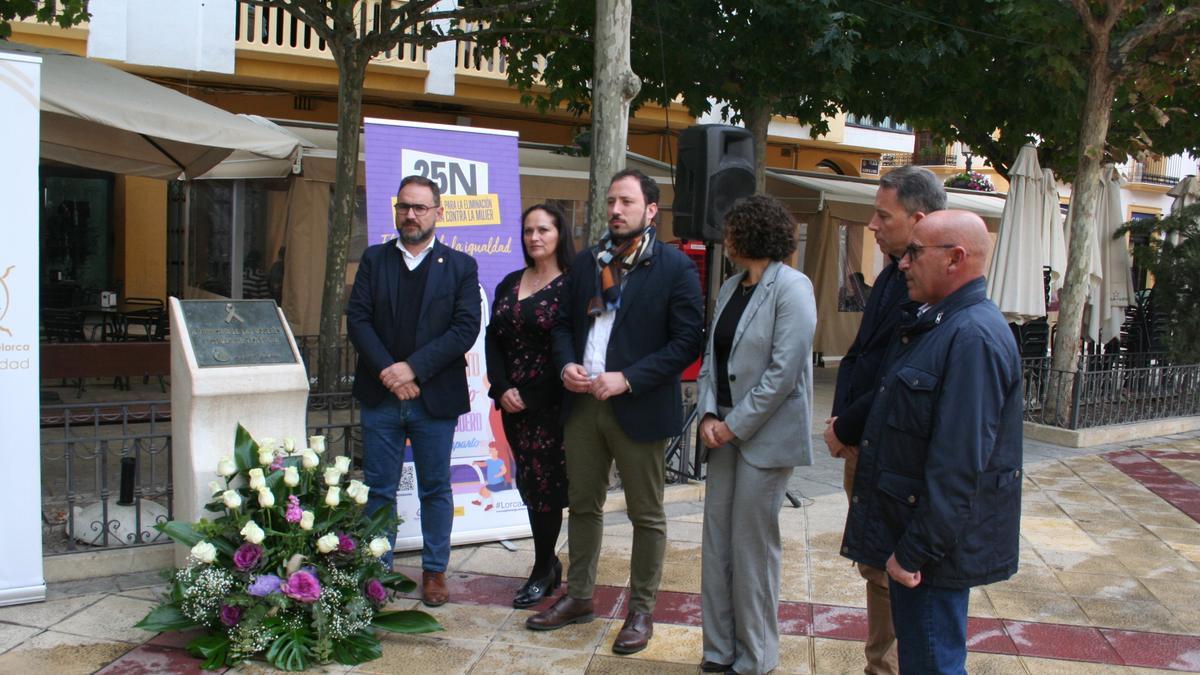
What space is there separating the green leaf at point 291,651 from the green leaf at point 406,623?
1.07 feet

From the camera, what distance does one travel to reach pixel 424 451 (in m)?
4.77

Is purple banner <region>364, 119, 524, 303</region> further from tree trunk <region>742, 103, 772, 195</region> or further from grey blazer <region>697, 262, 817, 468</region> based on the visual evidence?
tree trunk <region>742, 103, 772, 195</region>

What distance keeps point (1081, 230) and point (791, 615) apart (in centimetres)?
714

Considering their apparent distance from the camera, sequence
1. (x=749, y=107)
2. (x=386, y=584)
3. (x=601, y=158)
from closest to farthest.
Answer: (x=386, y=584) → (x=601, y=158) → (x=749, y=107)

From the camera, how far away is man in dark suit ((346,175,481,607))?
4.67 m

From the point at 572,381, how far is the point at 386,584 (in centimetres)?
128

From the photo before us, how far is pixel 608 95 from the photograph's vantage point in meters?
6.46

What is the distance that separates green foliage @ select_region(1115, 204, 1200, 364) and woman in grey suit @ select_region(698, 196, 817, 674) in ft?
31.4

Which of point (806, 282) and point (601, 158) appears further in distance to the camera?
point (601, 158)

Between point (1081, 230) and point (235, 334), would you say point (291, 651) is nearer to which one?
point (235, 334)

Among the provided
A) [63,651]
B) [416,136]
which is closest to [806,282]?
[416,136]

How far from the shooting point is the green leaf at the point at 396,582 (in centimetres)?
450

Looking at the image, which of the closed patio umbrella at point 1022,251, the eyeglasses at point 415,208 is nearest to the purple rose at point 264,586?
the eyeglasses at point 415,208

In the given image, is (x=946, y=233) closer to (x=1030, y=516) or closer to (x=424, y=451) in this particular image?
(x=424, y=451)
